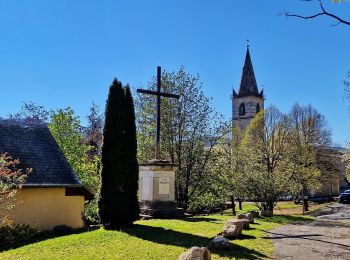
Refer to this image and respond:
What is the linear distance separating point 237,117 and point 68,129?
48167 mm

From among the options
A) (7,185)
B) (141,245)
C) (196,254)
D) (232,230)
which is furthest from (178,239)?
(7,185)

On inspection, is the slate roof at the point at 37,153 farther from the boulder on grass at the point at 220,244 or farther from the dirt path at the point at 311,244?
the dirt path at the point at 311,244

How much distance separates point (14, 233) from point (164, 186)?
6436mm

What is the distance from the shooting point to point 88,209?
22.3 meters

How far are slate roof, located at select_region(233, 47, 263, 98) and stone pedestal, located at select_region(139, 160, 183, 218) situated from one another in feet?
180

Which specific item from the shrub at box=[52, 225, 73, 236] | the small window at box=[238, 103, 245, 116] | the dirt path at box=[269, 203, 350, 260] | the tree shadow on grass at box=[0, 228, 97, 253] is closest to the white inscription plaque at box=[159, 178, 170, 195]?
the tree shadow on grass at box=[0, 228, 97, 253]

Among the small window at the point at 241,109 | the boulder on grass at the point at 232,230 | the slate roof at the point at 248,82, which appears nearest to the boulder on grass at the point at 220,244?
the boulder on grass at the point at 232,230

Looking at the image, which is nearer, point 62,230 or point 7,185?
point 7,185

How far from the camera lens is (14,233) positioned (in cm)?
1447

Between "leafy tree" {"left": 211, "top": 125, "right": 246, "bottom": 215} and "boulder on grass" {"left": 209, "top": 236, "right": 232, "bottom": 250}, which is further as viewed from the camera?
"leafy tree" {"left": 211, "top": 125, "right": 246, "bottom": 215}

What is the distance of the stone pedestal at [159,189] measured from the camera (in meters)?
18.0

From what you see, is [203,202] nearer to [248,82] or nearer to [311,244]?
[311,244]

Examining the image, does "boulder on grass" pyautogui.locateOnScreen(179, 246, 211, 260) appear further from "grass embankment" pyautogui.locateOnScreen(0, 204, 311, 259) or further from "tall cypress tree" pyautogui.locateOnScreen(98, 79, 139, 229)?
"tall cypress tree" pyautogui.locateOnScreen(98, 79, 139, 229)

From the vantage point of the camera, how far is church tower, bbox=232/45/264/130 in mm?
71188
